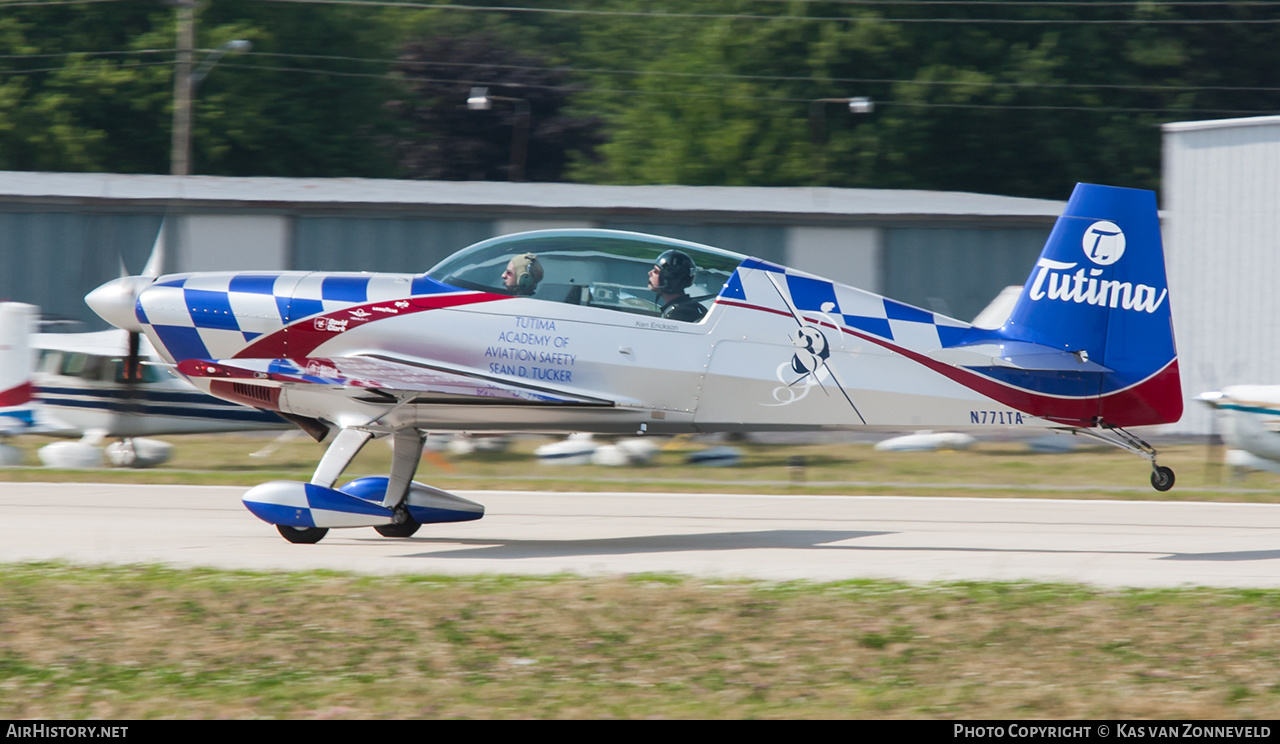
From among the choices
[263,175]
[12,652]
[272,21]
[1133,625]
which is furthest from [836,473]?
[272,21]

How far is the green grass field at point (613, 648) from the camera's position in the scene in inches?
208

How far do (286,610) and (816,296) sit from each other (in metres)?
4.43

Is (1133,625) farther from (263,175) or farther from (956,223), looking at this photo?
(263,175)

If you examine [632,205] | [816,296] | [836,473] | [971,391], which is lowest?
[836,473]

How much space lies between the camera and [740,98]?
39.9m

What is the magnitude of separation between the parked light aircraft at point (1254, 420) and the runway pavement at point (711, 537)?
5.11 feet

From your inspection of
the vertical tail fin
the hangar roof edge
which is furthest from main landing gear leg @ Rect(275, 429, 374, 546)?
the hangar roof edge

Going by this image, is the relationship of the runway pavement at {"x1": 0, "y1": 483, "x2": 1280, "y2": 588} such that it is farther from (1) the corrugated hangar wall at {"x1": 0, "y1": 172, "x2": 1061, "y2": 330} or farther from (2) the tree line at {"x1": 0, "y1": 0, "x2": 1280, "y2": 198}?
(2) the tree line at {"x1": 0, "y1": 0, "x2": 1280, "y2": 198}

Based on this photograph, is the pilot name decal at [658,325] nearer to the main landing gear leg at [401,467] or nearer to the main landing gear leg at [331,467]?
the main landing gear leg at [401,467]

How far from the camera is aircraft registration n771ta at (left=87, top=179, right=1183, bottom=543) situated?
8.89 m

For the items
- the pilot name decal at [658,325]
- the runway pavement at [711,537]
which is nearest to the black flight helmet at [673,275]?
the pilot name decal at [658,325]

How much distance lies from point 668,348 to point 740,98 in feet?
105

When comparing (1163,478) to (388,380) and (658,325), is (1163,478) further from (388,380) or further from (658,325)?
(388,380)

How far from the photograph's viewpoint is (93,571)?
7770mm
